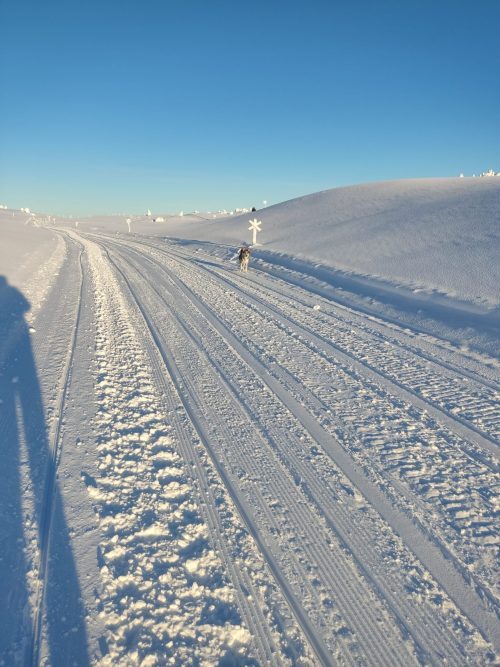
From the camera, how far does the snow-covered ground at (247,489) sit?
2391mm

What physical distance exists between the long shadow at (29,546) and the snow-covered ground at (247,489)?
0.6 inches

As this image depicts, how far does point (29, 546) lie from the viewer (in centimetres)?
285

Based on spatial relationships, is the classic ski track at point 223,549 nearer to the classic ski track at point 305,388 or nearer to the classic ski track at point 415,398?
the classic ski track at point 305,388

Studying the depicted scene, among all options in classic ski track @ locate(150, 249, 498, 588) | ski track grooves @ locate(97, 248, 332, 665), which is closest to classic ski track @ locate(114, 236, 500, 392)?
classic ski track @ locate(150, 249, 498, 588)

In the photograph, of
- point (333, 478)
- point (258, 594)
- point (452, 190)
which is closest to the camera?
point (258, 594)

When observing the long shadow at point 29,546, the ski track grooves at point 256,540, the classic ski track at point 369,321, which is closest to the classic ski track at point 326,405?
the classic ski track at point 369,321

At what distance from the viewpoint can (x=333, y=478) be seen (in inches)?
148

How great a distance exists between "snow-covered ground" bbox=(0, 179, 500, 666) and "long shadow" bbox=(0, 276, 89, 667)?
14mm

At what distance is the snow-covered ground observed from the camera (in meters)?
2.39

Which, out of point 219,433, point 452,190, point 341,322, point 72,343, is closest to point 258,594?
point 219,433

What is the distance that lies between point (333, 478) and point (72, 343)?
550cm

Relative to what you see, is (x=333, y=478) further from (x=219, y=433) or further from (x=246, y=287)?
(x=246, y=287)

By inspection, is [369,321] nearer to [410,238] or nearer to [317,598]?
[317,598]

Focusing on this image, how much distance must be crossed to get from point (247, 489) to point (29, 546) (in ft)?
6.06
